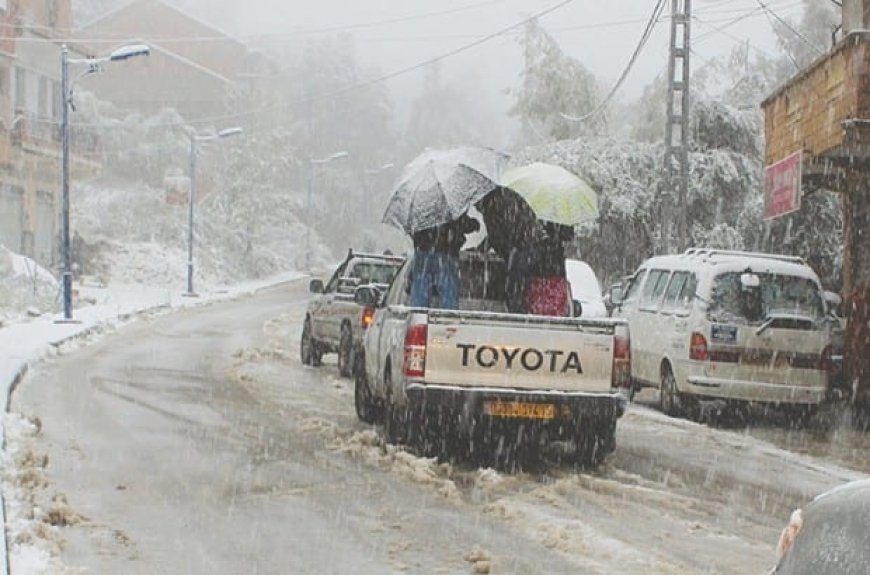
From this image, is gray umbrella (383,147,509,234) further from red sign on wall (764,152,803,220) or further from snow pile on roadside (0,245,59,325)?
snow pile on roadside (0,245,59,325)

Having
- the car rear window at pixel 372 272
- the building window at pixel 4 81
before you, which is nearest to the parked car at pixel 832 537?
the car rear window at pixel 372 272

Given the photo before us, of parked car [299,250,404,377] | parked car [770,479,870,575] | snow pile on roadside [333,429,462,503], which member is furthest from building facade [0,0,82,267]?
parked car [770,479,870,575]

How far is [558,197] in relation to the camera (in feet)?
47.3

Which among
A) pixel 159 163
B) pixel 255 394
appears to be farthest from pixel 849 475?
pixel 159 163

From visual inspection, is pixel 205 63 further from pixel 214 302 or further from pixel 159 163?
pixel 214 302

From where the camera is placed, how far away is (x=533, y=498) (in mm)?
9094

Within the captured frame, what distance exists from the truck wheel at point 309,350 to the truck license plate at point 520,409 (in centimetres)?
965

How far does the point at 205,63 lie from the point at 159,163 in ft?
55.7

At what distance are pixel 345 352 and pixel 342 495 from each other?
9110mm

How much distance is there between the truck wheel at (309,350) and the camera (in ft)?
64.6

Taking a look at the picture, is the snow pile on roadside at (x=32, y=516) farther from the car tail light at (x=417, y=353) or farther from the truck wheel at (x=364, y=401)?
the truck wheel at (x=364, y=401)

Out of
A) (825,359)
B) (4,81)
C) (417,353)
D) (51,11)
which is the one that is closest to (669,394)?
(825,359)

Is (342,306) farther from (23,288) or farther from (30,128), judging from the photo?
(30,128)

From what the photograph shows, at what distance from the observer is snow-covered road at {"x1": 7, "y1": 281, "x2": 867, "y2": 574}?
7.29 metres
